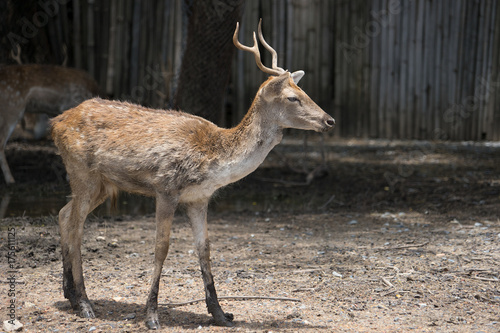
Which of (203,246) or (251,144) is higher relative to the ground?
(251,144)

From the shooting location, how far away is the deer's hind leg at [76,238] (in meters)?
4.96

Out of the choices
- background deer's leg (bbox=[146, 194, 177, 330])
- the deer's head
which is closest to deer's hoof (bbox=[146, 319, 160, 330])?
background deer's leg (bbox=[146, 194, 177, 330])

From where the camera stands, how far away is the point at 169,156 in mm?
4730

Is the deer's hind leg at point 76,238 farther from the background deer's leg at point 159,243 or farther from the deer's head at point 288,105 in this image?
the deer's head at point 288,105

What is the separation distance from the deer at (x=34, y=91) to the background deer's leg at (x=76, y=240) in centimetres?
483

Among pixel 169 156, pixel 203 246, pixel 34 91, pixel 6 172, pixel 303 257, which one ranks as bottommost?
pixel 303 257

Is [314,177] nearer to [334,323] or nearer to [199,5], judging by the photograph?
[199,5]

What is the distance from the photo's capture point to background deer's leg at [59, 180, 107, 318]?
4.96 m

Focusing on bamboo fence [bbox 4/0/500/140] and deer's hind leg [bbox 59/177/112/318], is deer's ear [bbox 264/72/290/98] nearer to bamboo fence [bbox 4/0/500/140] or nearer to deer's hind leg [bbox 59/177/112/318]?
deer's hind leg [bbox 59/177/112/318]

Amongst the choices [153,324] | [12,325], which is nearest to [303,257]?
[153,324]

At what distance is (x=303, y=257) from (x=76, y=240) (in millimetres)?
2378

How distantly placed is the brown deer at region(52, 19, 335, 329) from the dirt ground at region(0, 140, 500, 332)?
39cm

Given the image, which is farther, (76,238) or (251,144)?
(76,238)

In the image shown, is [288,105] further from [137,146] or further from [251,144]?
[137,146]
